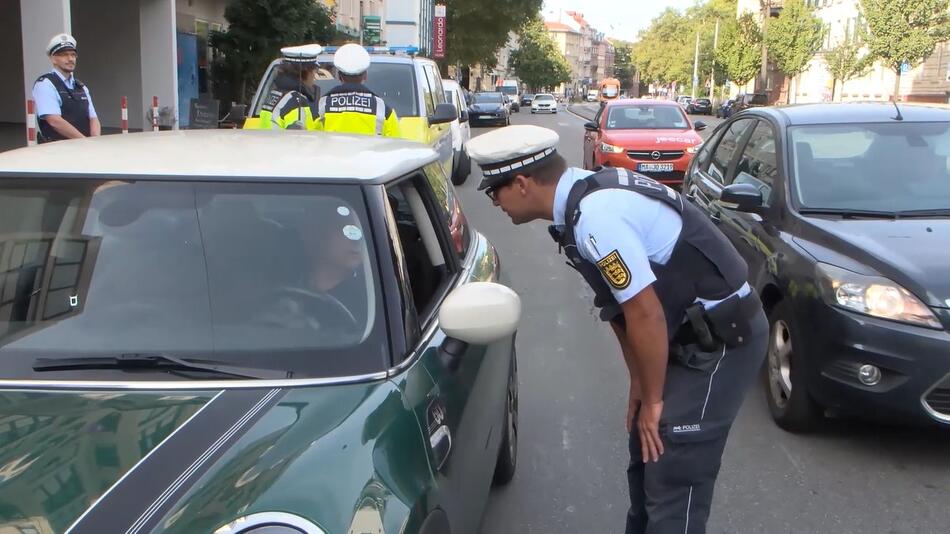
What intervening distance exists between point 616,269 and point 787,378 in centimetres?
274

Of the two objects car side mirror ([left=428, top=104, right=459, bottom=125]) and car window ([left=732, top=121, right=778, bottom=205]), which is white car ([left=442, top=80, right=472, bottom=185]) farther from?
car window ([left=732, top=121, right=778, bottom=205])

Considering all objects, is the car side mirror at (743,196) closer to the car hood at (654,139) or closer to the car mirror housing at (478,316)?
the car mirror housing at (478,316)

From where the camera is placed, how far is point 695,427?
252 cm

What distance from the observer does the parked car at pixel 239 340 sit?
181cm

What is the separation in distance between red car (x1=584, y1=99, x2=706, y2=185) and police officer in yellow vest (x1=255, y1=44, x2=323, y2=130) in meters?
6.84

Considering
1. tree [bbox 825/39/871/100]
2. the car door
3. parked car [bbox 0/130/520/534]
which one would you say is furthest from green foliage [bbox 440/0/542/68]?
parked car [bbox 0/130/520/534]

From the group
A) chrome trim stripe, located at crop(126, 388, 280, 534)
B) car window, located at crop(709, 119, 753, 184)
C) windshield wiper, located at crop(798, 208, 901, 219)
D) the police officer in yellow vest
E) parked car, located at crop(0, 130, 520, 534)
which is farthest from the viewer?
the police officer in yellow vest

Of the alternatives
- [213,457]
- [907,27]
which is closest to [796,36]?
[907,27]

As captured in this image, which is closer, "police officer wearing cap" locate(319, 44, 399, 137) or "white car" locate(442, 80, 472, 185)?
"police officer wearing cap" locate(319, 44, 399, 137)

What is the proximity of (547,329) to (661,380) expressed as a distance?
4191mm

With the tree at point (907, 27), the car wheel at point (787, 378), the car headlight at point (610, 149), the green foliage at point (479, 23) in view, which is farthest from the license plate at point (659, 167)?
the green foliage at point (479, 23)

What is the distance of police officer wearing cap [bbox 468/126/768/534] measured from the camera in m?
2.28

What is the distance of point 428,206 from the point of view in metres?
3.29

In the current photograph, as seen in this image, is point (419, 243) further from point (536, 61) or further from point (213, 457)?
point (536, 61)
